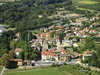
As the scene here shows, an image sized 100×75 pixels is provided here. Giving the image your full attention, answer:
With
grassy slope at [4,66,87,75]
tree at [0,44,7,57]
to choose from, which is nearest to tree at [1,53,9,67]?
grassy slope at [4,66,87,75]

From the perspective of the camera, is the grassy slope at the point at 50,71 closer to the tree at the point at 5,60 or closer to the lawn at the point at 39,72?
the lawn at the point at 39,72

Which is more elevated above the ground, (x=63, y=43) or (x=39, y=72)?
(x=63, y=43)

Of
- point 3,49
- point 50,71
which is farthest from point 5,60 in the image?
point 50,71

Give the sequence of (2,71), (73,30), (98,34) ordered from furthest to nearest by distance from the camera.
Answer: (73,30), (98,34), (2,71)

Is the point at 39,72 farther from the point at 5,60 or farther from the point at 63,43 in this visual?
the point at 63,43

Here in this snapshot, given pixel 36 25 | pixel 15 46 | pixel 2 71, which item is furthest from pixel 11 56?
pixel 36 25

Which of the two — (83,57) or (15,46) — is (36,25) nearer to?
(15,46)

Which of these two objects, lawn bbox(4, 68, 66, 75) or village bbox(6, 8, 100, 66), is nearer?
lawn bbox(4, 68, 66, 75)

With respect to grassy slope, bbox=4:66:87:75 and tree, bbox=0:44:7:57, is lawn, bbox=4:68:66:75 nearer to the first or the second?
grassy slope, bbox=4:66:87:75

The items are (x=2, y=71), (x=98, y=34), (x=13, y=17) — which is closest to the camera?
(x=2, y=71)

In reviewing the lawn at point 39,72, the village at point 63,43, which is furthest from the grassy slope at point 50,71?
the village at point 63,43

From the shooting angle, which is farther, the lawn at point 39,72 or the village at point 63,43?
the village at point 63,43
